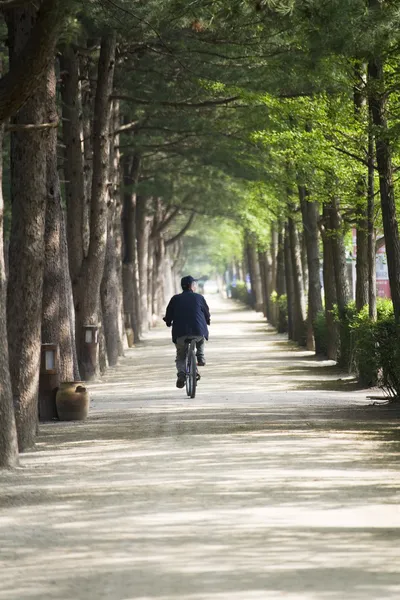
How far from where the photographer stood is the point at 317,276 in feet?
110

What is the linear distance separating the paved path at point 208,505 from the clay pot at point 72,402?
9.2 inches

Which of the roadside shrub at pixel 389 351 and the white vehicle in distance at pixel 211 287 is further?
the white vehicle in distance at pixel 211 287

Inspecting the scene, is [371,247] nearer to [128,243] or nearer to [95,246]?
[95,246]

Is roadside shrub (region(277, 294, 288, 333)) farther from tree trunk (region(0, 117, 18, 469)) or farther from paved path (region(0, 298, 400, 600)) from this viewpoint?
tree trunk (region(0, 117, 18, 469))

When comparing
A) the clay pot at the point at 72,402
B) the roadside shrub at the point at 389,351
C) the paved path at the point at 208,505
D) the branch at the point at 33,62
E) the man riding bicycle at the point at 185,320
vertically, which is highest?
the branch at the point at 33,62

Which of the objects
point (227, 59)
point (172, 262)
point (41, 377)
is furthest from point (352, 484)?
point (172, 262)

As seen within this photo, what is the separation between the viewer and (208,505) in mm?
9625

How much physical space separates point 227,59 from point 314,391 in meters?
6.49

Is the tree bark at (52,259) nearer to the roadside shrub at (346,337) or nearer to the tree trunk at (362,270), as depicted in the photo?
the tree trunk at (362,270)

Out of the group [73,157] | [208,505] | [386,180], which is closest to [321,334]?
[73,157]

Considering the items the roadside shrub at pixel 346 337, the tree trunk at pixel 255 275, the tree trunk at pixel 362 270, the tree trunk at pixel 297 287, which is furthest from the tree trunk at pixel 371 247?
the tree trunk at pixel 255 275

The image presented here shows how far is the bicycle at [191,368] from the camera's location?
64.7ft

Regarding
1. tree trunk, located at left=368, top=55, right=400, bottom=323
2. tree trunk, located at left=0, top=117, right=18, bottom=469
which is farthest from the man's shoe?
tree trunk, located at left=0, top=117, right=18, bottom=469

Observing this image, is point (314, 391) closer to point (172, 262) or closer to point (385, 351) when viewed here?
point (385, 351)
